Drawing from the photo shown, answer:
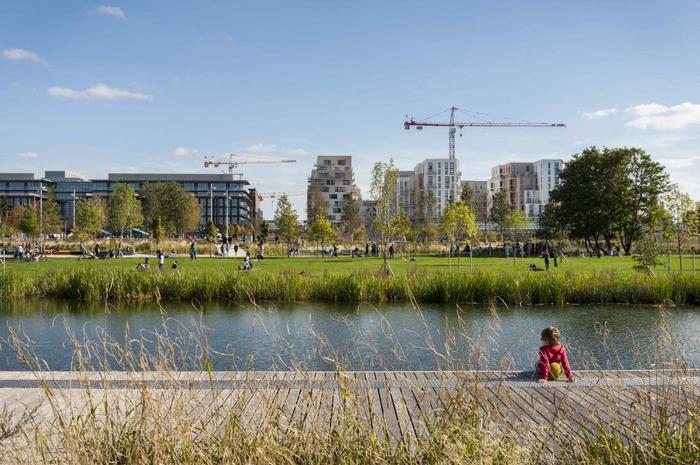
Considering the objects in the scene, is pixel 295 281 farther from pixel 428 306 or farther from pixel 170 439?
pixel 170 439

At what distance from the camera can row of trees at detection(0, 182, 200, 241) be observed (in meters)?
50.6

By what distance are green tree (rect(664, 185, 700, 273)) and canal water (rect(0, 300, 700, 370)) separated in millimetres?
10015

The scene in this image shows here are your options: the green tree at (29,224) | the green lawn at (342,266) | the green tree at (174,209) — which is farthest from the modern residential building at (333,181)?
the green lawn at (342,266)

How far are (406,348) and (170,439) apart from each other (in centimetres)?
837

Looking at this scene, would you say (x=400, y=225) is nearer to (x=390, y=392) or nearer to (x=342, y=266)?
(x=342, y=266)

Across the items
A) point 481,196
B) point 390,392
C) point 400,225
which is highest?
point 481,196

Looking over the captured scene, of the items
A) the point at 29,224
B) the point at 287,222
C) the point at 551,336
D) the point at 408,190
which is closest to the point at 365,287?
the point at 551,336

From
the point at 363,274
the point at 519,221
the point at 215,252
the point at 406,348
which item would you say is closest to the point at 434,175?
the point at 519,221

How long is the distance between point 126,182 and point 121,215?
64.4 m

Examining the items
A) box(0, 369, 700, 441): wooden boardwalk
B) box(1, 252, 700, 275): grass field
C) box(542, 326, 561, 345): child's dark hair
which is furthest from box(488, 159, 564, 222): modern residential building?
box(0, 369, 700, 441): wooden boardwalk

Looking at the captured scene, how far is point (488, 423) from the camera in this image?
3.98m

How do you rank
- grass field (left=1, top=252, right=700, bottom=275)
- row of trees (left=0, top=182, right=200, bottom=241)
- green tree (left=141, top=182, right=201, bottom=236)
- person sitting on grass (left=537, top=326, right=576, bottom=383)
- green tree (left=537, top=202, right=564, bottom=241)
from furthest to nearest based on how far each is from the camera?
green tree (left=141, top=182, right=201, bottom=236) → green tree (left=537, top=202, right=564, bottom=241) → row of trees (left=0, top=182, right=200, bottom=241) → grass field (left=1, top=252, right=700, bottom=275) → person sitting on grass (left=537, top=326, right=576, bottom=383)

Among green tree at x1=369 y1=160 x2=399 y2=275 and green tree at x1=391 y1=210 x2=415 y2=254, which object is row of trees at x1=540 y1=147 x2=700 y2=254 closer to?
green tree at x1=391 y1=210 x2=415 y2=254

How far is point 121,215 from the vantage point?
5019 centimetres
